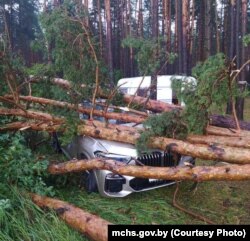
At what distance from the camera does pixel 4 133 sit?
17.9 ft

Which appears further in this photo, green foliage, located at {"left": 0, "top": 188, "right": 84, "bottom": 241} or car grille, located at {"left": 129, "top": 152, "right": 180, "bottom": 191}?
car grille, located at {"left": 129, "top": 152, "right": 180, "bottom": 191}

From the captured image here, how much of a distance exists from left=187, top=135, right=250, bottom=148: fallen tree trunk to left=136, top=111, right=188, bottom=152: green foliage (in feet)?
0.53

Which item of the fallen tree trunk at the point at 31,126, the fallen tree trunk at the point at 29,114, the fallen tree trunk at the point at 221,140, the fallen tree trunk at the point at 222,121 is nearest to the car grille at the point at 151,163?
the fallen tree trunk at the point at 221,140

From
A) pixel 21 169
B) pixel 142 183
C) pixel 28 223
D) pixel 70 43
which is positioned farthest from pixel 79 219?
pixel 70 43

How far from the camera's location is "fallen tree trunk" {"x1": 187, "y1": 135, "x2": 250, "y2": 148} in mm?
4629

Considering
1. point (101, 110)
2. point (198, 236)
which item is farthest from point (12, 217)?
point (101, 110)

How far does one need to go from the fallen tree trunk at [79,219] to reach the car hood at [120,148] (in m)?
1.14

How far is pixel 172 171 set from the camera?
4043 millimetres

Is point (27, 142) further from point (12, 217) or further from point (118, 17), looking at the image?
point (118, 17)

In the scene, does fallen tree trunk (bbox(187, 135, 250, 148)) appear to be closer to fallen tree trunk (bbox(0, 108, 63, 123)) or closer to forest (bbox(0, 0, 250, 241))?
forest (bbox(0, 0, 250, 241))

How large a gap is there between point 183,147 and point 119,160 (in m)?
1.00

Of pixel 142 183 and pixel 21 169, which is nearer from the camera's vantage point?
pixel 21 169

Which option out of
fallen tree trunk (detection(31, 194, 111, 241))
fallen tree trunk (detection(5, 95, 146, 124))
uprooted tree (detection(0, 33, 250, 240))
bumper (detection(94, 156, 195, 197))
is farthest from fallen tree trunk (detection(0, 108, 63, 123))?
fallen tree trunk (detection(31, 194, 111, 241))

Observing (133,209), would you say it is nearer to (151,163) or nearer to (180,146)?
(151,163)
